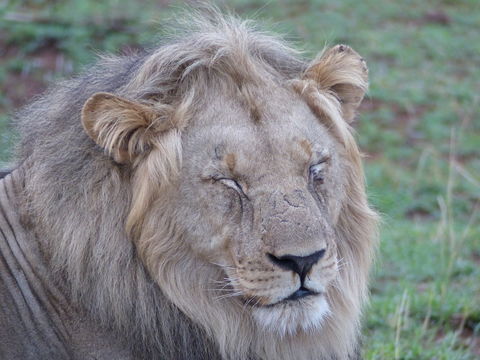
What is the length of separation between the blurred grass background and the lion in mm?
1224

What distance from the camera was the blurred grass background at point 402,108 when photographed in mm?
6188

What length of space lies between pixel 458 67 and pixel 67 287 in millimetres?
8986

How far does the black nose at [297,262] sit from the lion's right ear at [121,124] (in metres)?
0.74

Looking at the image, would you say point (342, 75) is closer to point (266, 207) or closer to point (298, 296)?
point (266, 207)

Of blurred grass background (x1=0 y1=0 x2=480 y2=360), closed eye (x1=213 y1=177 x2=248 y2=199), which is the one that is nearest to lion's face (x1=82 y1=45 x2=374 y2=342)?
closed eye (x1=213 y1=177 x2=248 y2=199)

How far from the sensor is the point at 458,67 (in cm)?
1226

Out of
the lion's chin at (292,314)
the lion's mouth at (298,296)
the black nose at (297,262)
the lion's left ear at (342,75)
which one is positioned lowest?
the lion's chin at (292,314)

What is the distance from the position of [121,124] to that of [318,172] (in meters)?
0.82

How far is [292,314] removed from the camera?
3.81 m

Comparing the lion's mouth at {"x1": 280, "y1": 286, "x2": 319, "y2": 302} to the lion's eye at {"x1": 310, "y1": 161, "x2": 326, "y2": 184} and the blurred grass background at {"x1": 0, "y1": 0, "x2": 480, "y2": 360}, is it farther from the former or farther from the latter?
the blurred grass background at {"x1": 0, "y1": 0, "x2": 480, "y2": 360}

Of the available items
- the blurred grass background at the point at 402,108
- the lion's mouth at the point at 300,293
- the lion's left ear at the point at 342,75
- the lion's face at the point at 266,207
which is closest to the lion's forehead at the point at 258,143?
the lion's face at the point at 266,207

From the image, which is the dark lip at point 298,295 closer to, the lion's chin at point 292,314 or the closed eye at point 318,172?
the lion's chin at point 292,314

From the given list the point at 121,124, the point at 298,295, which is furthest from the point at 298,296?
the point at 121,124

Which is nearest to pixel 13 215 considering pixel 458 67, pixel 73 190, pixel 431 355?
pixel 73 190
